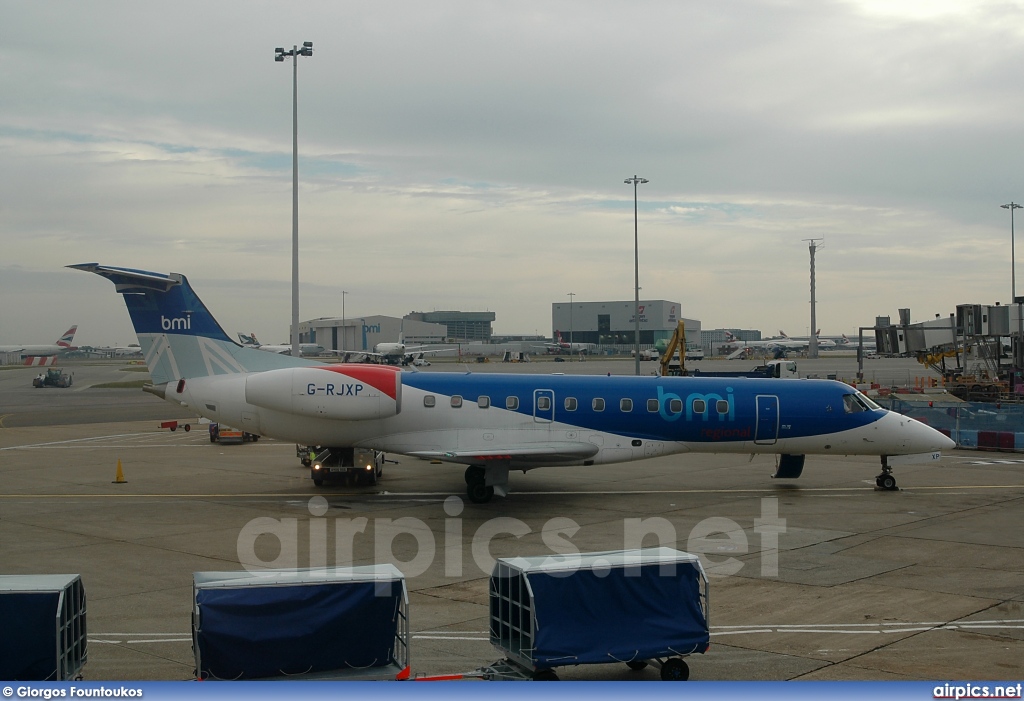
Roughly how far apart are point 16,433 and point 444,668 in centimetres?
3857

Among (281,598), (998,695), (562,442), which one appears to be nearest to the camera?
(998,695)

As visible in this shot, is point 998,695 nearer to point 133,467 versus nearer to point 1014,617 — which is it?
point 1014,617

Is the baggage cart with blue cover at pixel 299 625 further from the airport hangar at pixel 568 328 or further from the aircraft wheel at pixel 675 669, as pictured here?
the airport hangar at pixel 568 328

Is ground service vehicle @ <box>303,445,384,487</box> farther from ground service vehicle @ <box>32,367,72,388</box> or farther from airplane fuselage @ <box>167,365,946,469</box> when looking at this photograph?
ground service vehicle @ <box>32,367,72,388</box>

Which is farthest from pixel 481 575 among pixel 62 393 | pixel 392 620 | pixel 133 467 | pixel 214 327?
pixel 62 393

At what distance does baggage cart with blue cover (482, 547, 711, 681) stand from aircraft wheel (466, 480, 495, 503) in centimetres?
1324

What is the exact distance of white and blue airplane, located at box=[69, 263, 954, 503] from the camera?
2406 cm

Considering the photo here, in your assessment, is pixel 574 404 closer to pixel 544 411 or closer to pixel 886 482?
pixel 544 411

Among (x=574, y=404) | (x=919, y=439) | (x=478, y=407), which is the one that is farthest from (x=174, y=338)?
(x=919, y=439)

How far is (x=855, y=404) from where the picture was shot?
85.1 ft

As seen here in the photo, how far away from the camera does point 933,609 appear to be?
1373 centimetres

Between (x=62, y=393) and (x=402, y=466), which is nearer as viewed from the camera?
(x=402, y=466)

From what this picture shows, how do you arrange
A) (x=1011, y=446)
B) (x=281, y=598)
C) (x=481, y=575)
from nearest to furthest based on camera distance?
(x=281, y=598)
(x=481, y=575)
(x=1011, y=446)

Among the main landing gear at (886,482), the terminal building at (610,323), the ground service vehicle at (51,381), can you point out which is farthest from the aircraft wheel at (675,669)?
the terminal building at (610,323)
